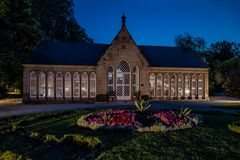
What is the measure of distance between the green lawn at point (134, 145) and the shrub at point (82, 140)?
0.87 ft

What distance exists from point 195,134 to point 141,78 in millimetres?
22043

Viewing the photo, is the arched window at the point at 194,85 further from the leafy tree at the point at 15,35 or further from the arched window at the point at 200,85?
the leafy tree at the point at 15,35

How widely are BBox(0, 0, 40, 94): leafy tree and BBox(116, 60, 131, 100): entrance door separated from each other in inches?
462

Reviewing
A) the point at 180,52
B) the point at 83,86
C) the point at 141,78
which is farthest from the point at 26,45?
the point at 180,52

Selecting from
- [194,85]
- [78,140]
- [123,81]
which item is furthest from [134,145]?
[194,85]

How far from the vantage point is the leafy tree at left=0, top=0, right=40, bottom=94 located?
2242 centimetres

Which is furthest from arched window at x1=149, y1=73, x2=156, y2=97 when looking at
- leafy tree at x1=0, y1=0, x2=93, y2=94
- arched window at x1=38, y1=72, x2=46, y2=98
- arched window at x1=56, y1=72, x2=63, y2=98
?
leafy tree at x1=0, y1=0, x2=93, y2=94

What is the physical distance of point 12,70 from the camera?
23.7m

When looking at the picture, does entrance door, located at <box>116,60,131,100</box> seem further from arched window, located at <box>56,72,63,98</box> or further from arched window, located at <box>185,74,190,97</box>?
arched window, located at <box>185,74,190,97</box>

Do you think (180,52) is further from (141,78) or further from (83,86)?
(83,86)

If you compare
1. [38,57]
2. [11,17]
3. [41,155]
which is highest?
[11,17]

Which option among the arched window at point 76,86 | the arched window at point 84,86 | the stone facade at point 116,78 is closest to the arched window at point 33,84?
the stone facade at point 116,78

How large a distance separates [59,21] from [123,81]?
91.5 ft

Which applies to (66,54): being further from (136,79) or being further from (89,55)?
(136,79)
